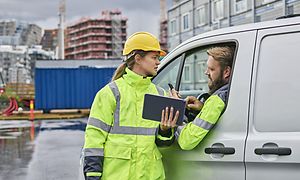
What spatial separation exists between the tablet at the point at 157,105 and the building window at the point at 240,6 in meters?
13.7

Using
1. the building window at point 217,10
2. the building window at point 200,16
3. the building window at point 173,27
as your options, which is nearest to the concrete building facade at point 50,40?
the building window at point 173,27

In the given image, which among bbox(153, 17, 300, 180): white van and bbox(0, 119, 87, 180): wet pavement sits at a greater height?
bbox(153, 17, 300, 180): white van

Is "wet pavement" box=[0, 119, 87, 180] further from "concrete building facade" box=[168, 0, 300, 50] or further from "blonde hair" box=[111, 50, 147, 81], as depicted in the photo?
"concrete building facade" box=[168, 0, 300, 50]

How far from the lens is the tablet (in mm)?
2912

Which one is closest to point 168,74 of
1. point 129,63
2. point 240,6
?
point 129,63

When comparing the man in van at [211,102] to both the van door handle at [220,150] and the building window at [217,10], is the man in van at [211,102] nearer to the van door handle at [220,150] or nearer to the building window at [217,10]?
the van door handle at [220,150]

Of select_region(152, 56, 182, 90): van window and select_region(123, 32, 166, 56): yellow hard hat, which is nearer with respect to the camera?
select_region(123, 32, 166, 56): yellow hard hat

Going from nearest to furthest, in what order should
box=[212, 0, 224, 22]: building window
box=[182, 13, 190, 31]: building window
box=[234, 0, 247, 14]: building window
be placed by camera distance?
box=[234, 0, 247, 14]: building window → box=[212, 0, 224, 22]: building window → box=[182, 13, 190, 31]: building window

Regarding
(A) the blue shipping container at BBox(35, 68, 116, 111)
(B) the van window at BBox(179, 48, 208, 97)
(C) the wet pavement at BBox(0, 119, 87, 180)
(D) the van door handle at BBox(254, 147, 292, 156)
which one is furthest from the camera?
(A) the blue shipping container at BBox(35, 68, 116, 111)

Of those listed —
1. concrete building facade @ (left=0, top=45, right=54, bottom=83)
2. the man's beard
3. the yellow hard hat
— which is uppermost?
concrete building facade @ (left=0, top=45, right=54, bottom=83)

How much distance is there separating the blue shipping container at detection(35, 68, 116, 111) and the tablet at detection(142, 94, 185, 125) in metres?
22.3

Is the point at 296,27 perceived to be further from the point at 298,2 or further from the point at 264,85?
the point at 298,2

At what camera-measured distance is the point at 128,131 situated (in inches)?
119

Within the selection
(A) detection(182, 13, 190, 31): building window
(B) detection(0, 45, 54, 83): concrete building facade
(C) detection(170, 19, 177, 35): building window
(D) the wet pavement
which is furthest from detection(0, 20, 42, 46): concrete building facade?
(D) the wet pavement
